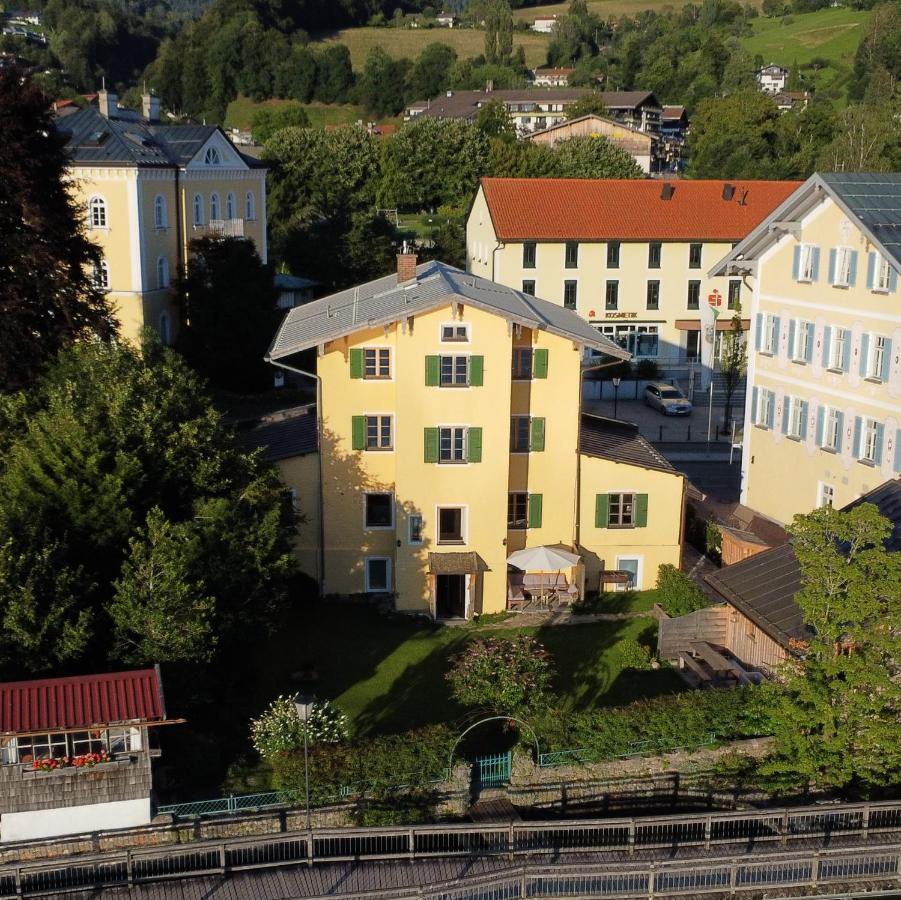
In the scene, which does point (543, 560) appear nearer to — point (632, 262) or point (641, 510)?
point (641, 510)

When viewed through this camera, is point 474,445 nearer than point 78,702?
No

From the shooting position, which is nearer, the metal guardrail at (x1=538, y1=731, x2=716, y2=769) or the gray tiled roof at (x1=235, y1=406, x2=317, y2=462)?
the metal guardrail at (x1=538, y1=731, x2=716, y2=769)

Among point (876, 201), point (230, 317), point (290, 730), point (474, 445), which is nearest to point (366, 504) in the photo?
point (474, 445)

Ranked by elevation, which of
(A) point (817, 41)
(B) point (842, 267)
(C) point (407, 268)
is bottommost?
(C) point (407, 268)

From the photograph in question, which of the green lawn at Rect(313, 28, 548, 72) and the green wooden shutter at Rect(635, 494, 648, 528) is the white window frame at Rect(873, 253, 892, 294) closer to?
the green wooden shutter at Rect(635, 494, 648, 528)

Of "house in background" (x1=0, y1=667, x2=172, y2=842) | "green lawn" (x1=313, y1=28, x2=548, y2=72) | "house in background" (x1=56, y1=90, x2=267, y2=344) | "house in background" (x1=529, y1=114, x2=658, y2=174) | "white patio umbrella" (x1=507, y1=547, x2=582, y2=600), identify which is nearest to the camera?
"house in background" (x1=0, y1=667, x2=172, y2=842)

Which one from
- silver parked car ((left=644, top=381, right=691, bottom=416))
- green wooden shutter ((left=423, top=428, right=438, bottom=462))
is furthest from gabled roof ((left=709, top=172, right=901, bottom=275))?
silver parked car ((left=644, top=381, right=691, bottom=416))
